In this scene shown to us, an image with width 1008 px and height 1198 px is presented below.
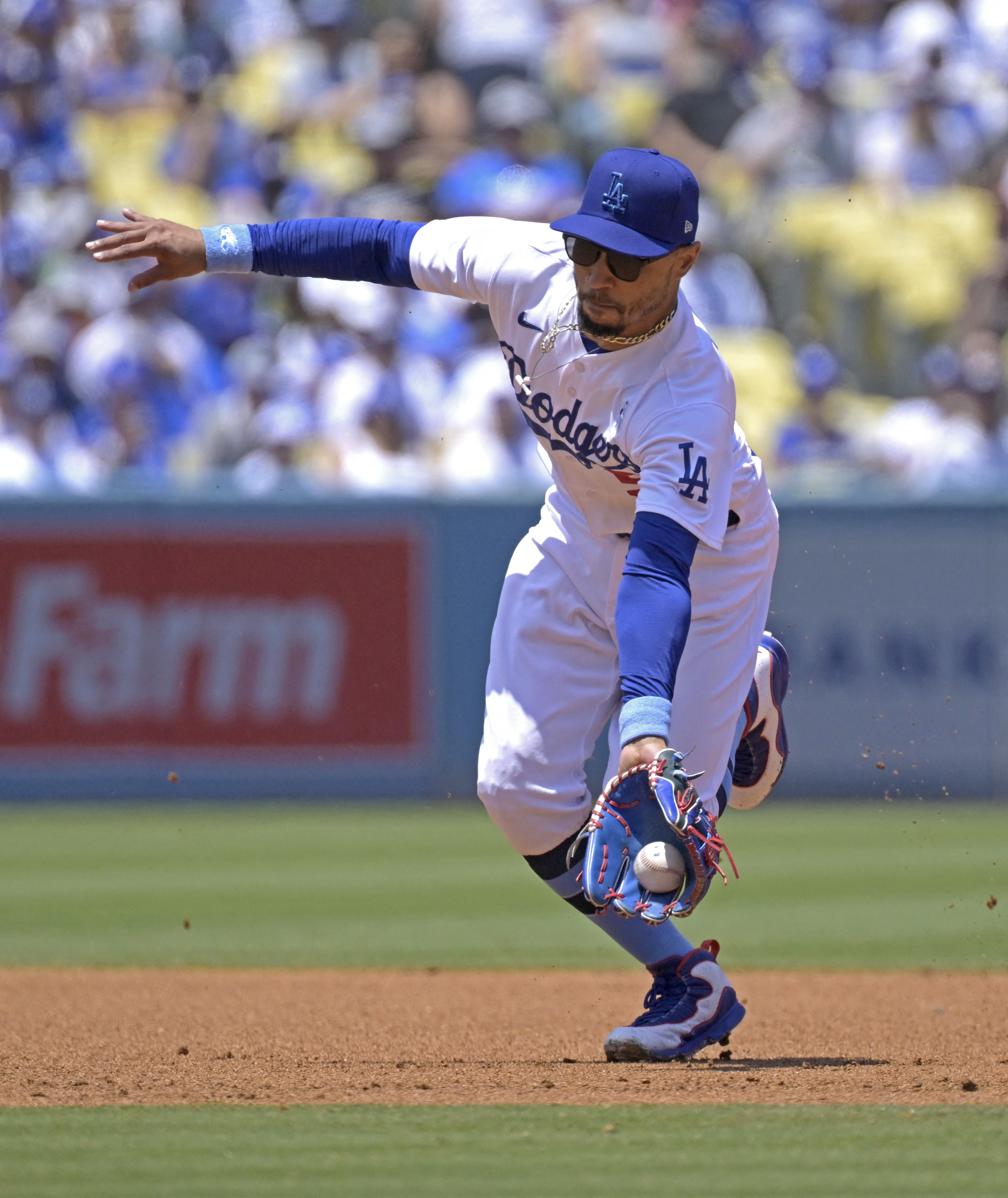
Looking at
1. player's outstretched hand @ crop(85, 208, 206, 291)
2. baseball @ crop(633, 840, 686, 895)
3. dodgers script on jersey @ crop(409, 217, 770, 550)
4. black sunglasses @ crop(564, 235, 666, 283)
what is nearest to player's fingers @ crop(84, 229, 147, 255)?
player's outstretched hand @ crop(85, 208, 206, 291)

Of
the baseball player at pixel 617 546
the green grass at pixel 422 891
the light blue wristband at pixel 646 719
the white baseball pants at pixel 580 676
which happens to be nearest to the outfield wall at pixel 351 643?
the green grass at pixel 422 891

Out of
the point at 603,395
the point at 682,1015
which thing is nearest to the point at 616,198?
the point at 603,395

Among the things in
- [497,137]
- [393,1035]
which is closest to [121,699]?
[497,137]

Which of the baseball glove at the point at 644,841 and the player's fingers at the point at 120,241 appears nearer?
Result: the baseball glove at the point at 644,841

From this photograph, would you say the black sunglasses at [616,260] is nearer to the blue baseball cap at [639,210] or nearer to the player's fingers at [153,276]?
the blue baseball cap at [639,210]

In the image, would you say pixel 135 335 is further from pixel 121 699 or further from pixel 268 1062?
pixel 268 1062

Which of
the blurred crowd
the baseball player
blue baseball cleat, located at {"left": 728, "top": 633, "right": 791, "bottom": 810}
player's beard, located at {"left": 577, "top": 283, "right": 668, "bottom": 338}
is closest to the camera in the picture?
the baseball player

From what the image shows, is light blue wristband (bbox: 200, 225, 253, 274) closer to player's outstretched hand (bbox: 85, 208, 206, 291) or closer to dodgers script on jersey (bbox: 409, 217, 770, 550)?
player's outstretched hand (bbox: 85, 208, 206, 291)
